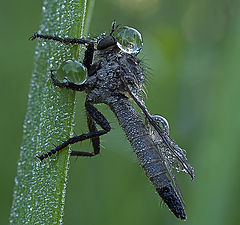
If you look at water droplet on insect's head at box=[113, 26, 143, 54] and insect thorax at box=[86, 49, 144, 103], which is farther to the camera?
insect thorax at box=[86, 49, 144, 103]

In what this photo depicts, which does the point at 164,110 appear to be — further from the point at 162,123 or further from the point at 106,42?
the point at 106,42

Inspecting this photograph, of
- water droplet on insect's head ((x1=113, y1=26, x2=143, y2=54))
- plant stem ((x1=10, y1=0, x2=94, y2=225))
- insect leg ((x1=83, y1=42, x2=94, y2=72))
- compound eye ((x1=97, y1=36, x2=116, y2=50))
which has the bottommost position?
plant stem ((x1=10, y1=0, x2=94, y2=225))

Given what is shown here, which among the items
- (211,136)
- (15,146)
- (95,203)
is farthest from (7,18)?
(211,136)

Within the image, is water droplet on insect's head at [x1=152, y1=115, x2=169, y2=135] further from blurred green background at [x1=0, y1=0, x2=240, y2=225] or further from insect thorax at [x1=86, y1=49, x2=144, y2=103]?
blurred green background at [x1=0, y1=0, x2=240, y2=225]

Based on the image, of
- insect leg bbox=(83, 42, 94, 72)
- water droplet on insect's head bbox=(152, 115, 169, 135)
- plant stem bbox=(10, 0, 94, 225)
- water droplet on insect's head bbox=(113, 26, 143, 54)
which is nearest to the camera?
plant stem bbox=(10, 0, 94, 225)

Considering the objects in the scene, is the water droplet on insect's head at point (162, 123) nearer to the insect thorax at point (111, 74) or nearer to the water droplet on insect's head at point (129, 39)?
the insect thorax at point (111, 74)

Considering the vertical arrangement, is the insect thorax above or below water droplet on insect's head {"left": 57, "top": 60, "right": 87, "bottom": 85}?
above

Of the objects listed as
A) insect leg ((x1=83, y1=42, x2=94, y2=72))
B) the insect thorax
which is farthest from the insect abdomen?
insect leg ((x1=83, y1=42, x2=94, y2=72))

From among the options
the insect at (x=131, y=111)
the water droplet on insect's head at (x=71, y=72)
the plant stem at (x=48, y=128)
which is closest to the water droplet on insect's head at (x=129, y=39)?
the insect at (x=131, y=111)
